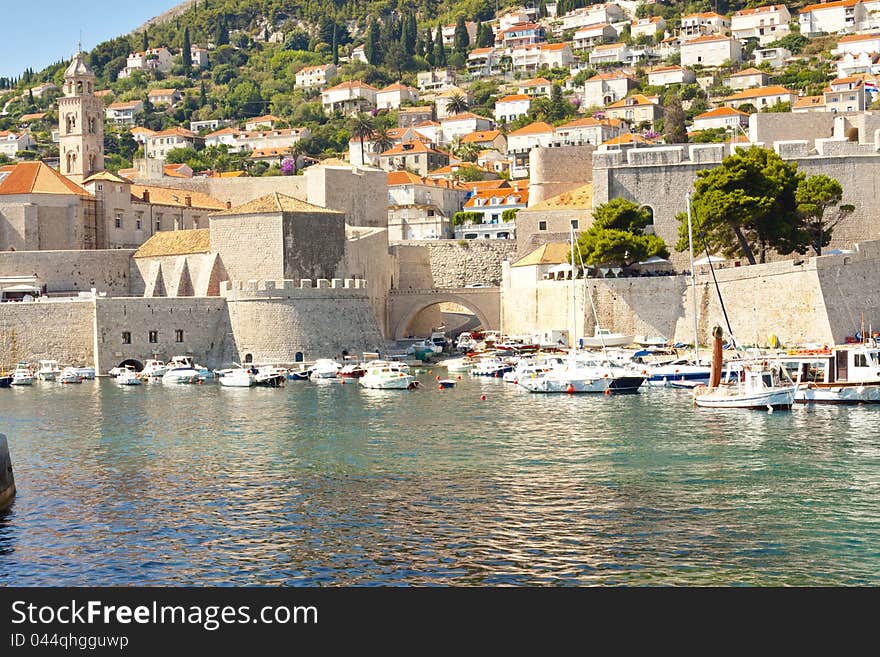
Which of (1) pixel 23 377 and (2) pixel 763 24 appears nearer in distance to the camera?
(1) pixel 23 377

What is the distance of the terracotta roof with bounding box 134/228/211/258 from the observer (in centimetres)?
4584

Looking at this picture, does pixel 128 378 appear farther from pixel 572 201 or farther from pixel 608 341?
pixel 572 201

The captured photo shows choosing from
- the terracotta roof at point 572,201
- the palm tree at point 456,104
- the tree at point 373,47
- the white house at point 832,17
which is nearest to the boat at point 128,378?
the terracotta roof at point 572,201

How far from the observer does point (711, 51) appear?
103 meters

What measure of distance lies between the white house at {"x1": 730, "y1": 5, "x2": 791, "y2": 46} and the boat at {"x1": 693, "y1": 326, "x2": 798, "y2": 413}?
81.0m

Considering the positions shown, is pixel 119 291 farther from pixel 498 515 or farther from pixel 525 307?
pixel 498 515

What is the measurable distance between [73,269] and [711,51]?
67924 millimetres

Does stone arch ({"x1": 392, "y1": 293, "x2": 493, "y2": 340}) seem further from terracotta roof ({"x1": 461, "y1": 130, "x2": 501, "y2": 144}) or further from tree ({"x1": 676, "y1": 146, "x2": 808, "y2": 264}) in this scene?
terracotta roof ({"x1": 461, "y1": 130, "x2": 501, "y2": 144})

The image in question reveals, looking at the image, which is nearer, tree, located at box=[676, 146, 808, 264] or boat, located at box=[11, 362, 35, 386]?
boat, located at box=[11, 362, 35, 386]

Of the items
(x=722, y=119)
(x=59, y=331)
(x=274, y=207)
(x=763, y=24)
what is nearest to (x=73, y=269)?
(x=59, y=331)

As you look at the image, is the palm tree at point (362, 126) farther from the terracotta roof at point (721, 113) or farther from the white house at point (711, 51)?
the white house at point (711, 51)

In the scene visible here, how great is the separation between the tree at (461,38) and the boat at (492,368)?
291 ft

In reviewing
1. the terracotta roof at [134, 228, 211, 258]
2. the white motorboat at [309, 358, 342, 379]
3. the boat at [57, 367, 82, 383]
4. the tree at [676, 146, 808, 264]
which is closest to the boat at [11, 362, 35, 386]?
the boat at [57, 367, 82, 383]
